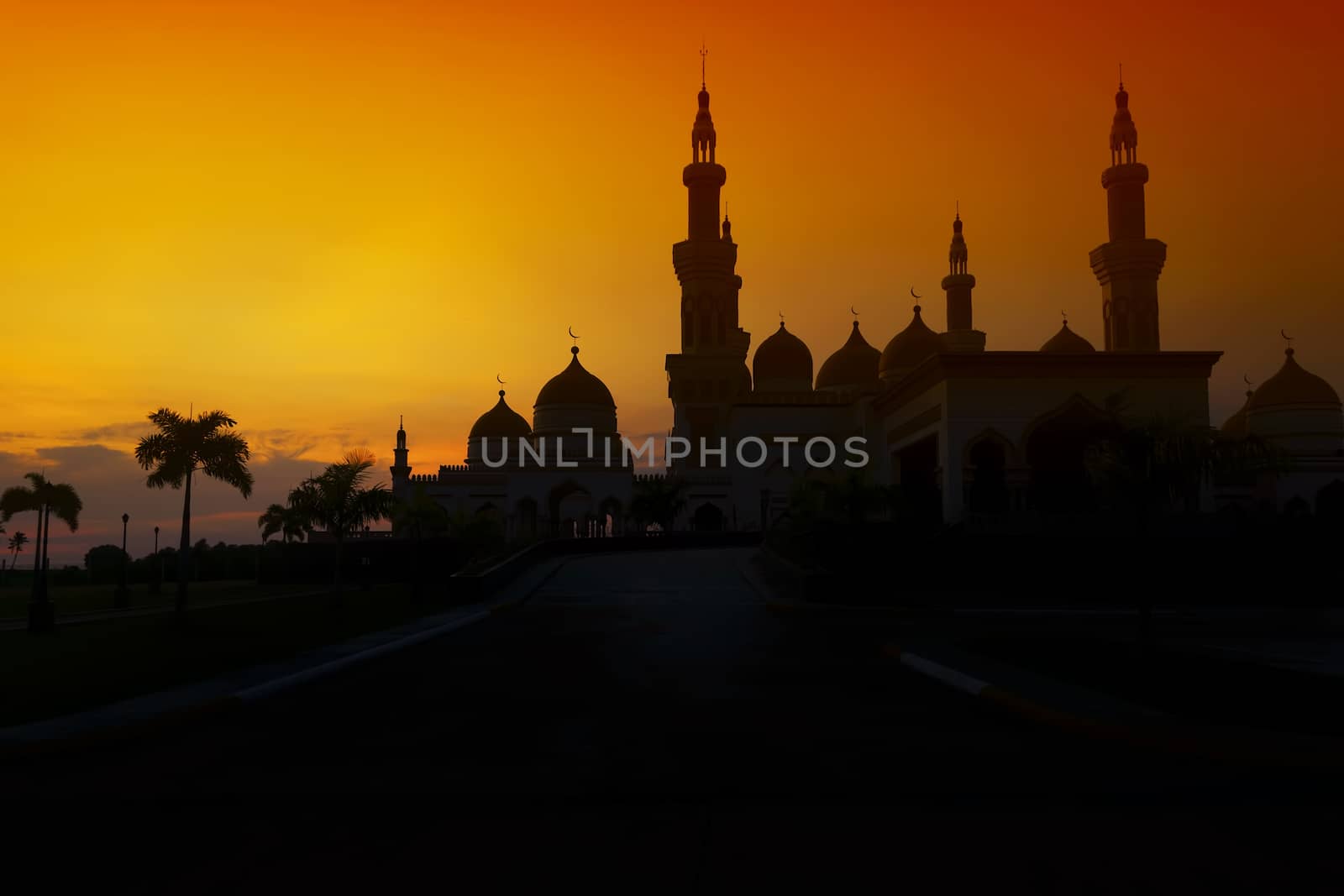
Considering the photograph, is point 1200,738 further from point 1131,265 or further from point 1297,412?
point 1297,412

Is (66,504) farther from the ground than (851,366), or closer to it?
closer to it

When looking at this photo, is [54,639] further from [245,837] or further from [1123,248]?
[1123,248]

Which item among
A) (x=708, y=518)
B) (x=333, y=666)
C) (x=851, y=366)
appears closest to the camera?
(x=333, y=666)

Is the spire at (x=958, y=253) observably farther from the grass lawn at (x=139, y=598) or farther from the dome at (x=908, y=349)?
the grass lawn at (x=139, y=598)

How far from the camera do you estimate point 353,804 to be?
25.1 ft

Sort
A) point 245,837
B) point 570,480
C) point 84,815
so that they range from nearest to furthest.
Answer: point 245,837 < point 84,815 < point 570,480

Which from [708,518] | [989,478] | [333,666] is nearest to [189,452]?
[333,666]

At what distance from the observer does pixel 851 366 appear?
82.1 m

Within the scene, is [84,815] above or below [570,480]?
below

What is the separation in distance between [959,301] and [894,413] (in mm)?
25516

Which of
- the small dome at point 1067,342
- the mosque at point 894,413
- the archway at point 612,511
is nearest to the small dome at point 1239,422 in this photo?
the mosque at point 894,413

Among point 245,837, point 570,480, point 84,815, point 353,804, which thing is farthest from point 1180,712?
point 570,480

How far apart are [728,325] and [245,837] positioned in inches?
3071

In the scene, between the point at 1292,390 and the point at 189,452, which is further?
the point at 1292,390
